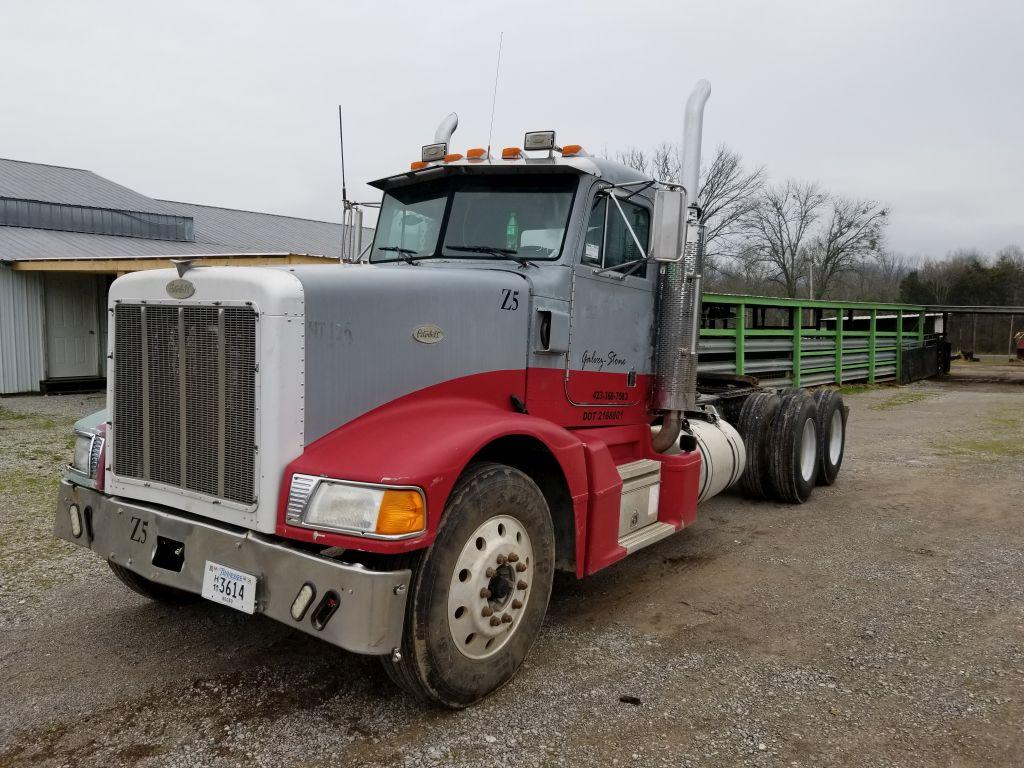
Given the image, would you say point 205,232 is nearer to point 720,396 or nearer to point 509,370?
point 720,396

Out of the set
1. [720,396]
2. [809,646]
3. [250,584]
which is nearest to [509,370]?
[250,584]

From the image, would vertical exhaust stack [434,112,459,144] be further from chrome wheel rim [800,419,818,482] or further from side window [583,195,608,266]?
chrome wheel rim [800,419,818,482]

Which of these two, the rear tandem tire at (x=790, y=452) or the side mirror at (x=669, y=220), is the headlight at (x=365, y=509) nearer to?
the side mirror at (x=669, y=220)

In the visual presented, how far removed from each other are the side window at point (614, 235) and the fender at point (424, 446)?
1129mm

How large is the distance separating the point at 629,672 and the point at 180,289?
2.73 m

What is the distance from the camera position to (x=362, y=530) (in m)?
2.79

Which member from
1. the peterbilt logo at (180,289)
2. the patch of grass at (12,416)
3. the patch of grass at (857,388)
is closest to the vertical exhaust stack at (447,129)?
the peterbilt logo at (180,289)

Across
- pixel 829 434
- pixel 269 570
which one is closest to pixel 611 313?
pixel 269 570

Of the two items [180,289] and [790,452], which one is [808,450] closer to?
[790,452]

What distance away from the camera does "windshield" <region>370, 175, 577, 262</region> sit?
428 centimetres

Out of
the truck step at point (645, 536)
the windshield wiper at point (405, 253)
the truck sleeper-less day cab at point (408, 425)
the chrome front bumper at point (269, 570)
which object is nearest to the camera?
the chrome front bumper at point (269, 570)

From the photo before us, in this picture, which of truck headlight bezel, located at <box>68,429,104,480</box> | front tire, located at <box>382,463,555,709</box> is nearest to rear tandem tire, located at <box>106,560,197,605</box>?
truck headlight bezel, located at <box>68,429,104,480</box>

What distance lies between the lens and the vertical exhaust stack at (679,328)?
5.10m

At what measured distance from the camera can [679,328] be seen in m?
5.09
